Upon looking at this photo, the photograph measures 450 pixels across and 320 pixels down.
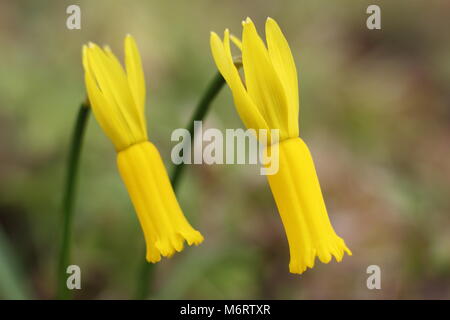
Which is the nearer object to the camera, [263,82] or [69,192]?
[263,82]

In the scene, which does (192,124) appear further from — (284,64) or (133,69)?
(284,64)

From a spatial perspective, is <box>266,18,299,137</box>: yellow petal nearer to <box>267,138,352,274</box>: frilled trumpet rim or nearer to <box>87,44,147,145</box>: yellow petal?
<box>267,138,352,274</box>: frilled trumpet rim

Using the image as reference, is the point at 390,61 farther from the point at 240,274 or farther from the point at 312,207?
the point at 312,207


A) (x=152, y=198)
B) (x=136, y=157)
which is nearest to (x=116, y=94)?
(x=136, y=157)

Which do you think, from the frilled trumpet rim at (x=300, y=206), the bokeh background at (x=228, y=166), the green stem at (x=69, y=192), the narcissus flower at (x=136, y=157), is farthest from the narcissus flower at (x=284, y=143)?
the bokeh background at (x=228, y=166)

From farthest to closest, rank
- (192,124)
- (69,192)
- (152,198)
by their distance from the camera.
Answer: (69,192) → (192,124) → (152,198)

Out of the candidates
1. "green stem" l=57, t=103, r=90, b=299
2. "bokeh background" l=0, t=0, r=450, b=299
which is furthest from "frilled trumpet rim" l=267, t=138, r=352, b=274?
"bokeh background" l=0, t=0, r=450, b=299

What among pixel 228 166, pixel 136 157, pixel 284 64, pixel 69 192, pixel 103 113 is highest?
pixel 284 64

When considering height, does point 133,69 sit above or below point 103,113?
above
